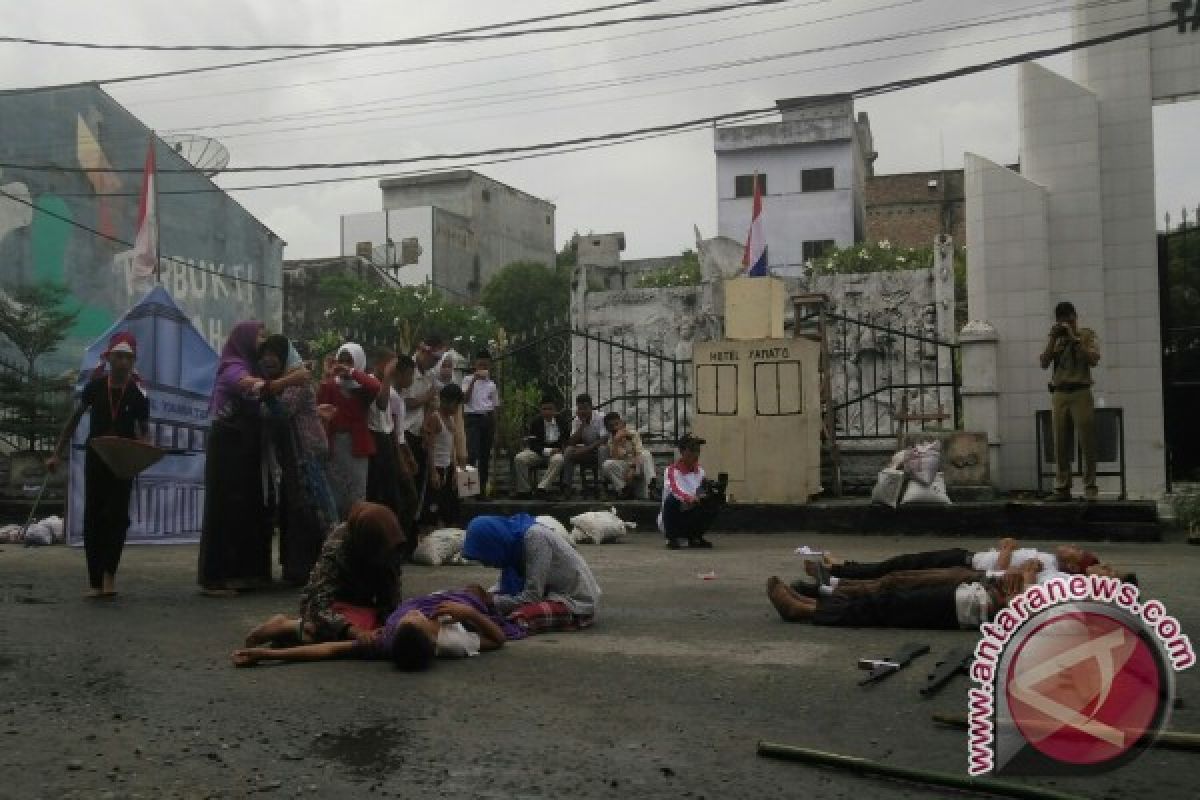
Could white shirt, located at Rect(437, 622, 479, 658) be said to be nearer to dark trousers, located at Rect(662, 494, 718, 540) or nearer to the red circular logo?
the red circular logo

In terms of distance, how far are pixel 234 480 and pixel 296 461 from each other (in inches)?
16.6

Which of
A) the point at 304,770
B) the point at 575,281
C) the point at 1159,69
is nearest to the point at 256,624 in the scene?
the point at 304,770

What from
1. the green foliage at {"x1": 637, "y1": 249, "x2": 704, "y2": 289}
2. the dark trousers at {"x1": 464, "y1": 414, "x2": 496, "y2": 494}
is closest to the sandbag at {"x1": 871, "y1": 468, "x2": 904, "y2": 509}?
the dark trousers at {"x1": 464, "y1": 414, "x2": 496, "y2": 494}

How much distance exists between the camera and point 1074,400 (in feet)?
33.8

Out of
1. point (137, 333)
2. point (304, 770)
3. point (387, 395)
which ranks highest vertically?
point (137, 333)

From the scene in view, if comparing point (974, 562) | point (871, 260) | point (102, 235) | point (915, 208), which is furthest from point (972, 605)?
point (915, 208)

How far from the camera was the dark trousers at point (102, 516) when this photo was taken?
7.45 metres

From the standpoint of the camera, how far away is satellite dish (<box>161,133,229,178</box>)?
28.0m

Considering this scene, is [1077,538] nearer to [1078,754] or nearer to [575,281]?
[1078,754]

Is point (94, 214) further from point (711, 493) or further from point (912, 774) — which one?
point (912, 774)

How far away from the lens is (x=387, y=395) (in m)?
8.13

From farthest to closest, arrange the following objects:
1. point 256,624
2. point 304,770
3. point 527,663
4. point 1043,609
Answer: point 256,624 < point 527,663 < point 304,770 < point 1043,609

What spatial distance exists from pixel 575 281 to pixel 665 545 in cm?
1312

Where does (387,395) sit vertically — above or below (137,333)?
below
